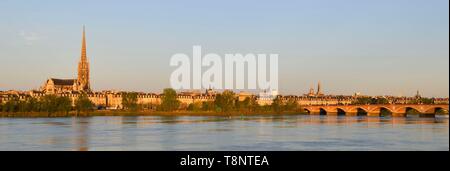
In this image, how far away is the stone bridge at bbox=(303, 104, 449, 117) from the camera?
84.0 m

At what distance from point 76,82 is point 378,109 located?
204 feet

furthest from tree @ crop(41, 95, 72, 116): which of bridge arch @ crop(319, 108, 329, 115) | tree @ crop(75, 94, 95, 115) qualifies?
bridge arch @ crop(319, 108, 329, 115)

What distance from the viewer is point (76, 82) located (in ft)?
446

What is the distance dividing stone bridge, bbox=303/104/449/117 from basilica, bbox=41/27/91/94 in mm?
44353

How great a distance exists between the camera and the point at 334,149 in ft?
93.2

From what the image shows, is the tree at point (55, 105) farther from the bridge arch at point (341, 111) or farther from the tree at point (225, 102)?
the bridge arch at point (341, 111)

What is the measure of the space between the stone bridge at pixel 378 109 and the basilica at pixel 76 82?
146 feet

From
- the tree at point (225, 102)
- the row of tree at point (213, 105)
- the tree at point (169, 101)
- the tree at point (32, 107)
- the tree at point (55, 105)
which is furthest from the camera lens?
the tree at point (225, 102)

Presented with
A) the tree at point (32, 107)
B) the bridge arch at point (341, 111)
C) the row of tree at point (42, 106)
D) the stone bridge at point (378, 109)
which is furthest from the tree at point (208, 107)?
the tree at point (32, 107)

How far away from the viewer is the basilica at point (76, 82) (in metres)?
135

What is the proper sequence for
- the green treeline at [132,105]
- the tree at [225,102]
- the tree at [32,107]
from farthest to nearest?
the tree at [225,102] < the green treeline at [132,105] < the tree at [32,107]
